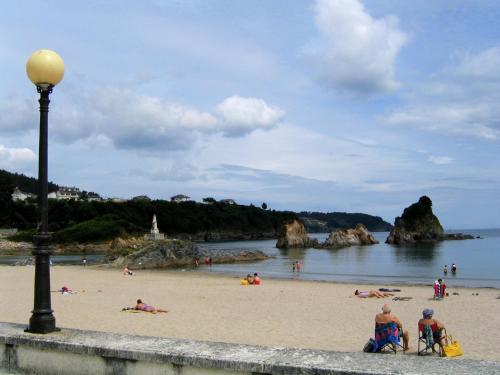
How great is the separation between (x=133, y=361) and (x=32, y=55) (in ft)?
13.3

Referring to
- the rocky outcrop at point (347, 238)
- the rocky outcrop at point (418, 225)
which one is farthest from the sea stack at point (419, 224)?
the rocky outcrop at point (347, 238)

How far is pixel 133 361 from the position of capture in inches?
198

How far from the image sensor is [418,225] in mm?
139750

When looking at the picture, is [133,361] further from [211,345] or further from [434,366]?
[434,366]

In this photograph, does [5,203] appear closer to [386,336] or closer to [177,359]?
[386,336]

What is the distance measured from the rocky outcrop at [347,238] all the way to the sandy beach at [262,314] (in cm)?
8307

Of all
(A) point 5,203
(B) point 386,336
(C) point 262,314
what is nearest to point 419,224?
(A) point 5,203

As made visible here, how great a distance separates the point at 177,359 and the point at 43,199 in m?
2.86

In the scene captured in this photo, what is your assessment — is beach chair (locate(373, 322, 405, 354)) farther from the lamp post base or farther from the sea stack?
the sea stack

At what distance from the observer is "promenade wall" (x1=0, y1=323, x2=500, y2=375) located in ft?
14.3

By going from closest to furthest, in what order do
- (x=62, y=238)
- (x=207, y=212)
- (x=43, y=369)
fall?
1. (x=43, y=369)
2. (x=62, y=238)
3. (x=207, y=212)

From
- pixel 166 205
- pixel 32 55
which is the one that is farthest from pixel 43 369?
pixel 166 205

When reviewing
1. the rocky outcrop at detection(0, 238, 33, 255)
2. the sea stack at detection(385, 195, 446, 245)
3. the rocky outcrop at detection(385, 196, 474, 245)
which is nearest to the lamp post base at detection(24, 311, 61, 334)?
the rocky outcrop at detection(0, 238, 33, 255)

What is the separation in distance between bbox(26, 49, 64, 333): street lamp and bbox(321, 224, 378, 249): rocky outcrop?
10806 cm
